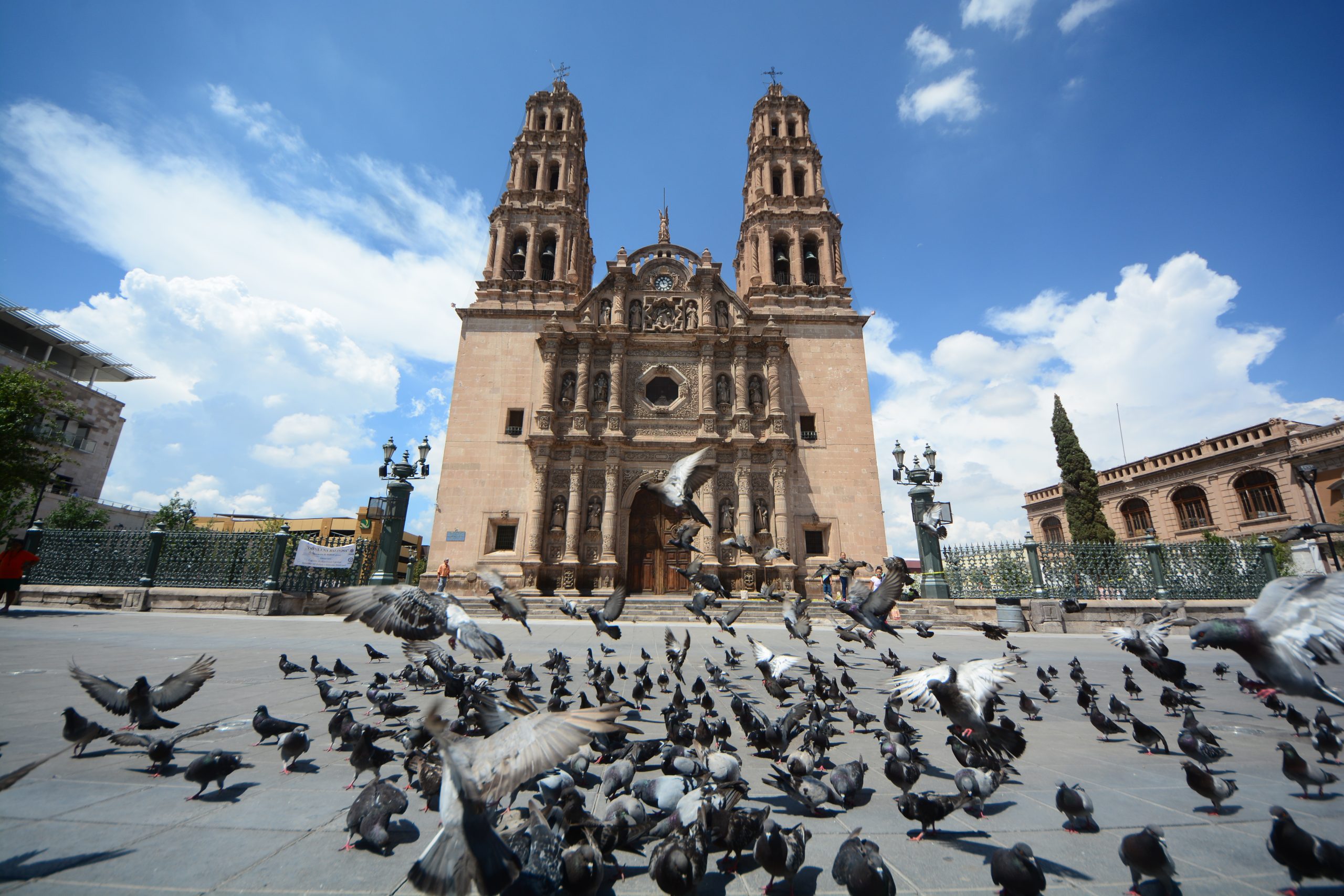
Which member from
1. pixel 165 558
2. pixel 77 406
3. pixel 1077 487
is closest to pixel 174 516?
pixel 77 406

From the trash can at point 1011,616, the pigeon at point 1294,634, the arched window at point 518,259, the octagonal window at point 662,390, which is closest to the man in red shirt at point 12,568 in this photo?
the arched window at point 518,259

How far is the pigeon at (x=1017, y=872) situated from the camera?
211cm

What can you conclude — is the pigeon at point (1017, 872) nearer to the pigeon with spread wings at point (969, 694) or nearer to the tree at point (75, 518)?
the pigeon with spread wings at point (969, 694)

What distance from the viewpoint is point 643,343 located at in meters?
25.7

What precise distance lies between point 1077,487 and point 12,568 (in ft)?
137

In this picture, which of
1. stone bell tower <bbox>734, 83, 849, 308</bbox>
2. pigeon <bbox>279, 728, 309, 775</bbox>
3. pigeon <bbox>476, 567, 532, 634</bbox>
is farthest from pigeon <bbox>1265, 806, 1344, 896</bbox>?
stone bell tower <bbox>734, 83, 849, 308</bbox>

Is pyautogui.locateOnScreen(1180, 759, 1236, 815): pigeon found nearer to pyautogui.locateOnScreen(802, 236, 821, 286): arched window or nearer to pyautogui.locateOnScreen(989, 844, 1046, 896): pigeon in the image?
pyautogui.locateOnScreen(989, 844, 1046, 896): pigeon

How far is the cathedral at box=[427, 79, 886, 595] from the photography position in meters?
22.8

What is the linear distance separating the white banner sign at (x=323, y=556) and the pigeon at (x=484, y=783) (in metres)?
18.5

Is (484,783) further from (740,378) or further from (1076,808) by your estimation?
(740,378)

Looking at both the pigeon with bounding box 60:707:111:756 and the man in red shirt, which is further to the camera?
the man in red shirt

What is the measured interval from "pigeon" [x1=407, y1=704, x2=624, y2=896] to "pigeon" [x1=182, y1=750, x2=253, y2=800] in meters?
1.86

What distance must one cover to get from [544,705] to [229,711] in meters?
2.78

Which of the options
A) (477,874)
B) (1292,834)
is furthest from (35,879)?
(1292,834)
